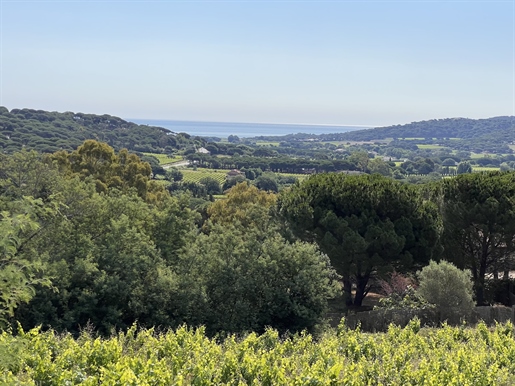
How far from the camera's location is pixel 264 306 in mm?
14266

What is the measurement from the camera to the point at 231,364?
822 centimetres

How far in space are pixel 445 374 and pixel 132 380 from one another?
18.4ft

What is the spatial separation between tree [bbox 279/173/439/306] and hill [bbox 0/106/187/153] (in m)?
63.2

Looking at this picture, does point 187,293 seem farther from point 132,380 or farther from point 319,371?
point 132,380

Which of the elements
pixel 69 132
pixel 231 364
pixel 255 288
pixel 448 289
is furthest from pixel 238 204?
pixel 69 132

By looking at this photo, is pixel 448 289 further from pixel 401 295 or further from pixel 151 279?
pixel 151 279

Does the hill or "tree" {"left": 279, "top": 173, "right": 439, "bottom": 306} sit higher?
the hill

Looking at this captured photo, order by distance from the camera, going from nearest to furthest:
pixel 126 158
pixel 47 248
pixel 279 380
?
1. pixel 279 380
2. pixel 47 248
3. pixel 126 158

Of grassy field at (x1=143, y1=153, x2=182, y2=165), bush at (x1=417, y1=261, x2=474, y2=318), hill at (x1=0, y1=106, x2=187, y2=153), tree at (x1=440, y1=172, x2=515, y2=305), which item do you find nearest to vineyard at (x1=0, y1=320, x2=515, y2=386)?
bush at (x1=417, y1=261, x2=474, y2=318)

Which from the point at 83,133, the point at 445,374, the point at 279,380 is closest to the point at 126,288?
the point at 279,380

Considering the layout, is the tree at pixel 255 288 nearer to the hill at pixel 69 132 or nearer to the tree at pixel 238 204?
the tree at pixel 238 204

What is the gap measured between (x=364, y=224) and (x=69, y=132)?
107 meters

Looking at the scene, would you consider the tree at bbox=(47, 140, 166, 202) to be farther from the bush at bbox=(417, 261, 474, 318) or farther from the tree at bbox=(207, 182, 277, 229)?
the bush at bbox=(417, 261, 474, 318)

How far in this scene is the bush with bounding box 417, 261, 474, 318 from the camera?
1593 centimetres
